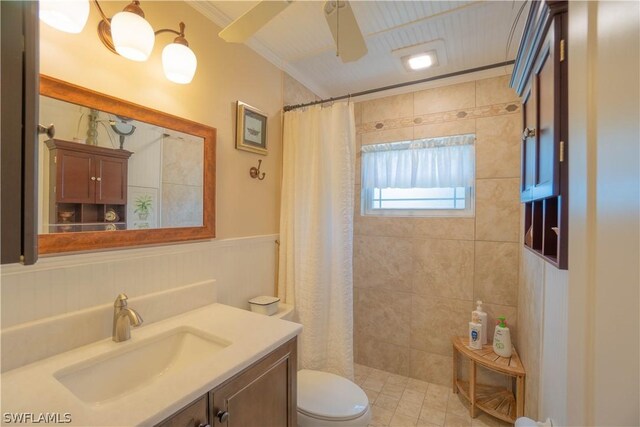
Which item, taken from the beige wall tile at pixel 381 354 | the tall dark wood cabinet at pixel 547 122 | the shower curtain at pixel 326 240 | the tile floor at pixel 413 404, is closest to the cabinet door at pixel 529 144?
the tall dark wood cabinet at pixel 547 122

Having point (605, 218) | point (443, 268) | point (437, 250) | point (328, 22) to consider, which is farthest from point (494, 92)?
point (605, 218)

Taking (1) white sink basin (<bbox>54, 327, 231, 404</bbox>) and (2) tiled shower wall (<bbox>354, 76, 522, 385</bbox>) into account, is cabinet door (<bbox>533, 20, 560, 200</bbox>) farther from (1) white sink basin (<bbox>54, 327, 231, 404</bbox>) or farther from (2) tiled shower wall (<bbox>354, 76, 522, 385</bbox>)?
(1) white sink basin (<bbox>54, 327, 231, 404</bbox>)

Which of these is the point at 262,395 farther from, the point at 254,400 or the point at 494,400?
the point at 494,400

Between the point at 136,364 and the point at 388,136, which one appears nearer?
the point at 136,364

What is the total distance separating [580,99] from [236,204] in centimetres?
154

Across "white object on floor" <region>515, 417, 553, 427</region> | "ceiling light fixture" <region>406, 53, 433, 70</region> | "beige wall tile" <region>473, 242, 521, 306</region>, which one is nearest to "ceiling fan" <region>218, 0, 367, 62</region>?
"ceiling light fixture" <region>406, 53, 433, 70</region>

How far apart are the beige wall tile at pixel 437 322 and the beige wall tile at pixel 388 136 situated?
4.42 ft

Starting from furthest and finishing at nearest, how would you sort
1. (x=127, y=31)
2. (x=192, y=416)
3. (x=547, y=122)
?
(x=127, y=31)
(x=547, y=122)
(x=192, y=416)

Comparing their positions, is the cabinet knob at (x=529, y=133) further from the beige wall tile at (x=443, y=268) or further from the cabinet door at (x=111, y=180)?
the cabinet door at (x=111, y=180)

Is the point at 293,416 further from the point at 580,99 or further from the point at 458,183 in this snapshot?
the point at 458,183

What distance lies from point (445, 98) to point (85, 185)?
234 centimetres

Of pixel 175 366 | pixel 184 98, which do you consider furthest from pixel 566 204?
pixel 184 98

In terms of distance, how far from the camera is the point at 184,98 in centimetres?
136

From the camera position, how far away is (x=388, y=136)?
234 cm
